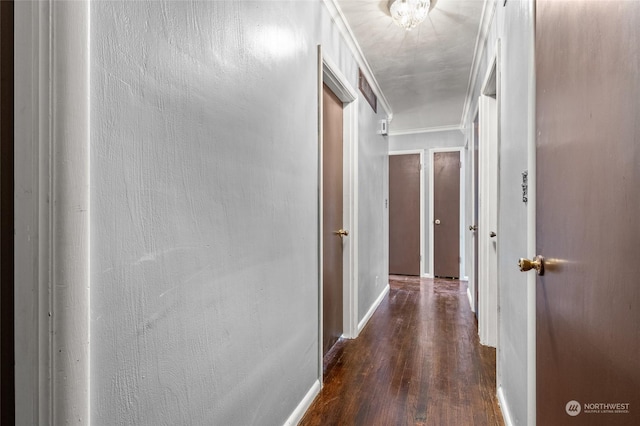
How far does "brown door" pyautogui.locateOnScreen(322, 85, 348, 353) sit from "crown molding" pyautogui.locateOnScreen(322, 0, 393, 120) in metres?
0.42

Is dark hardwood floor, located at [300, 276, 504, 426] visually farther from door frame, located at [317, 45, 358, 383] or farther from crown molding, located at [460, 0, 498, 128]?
crown molding, located at [460, 0, 498, 128]

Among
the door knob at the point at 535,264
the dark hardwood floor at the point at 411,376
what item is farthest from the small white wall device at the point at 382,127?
the door knob at the point at 535,264

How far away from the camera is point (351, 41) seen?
2.55 metres

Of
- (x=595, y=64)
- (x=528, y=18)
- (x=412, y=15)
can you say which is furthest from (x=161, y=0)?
(x=412, y=15)

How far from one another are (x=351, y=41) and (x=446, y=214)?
3.36 m

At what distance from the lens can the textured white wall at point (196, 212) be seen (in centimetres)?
72

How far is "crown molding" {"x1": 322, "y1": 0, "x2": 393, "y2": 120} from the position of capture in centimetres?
212

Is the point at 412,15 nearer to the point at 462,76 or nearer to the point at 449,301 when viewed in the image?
the point at 462,76

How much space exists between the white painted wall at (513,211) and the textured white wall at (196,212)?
3.24 feet

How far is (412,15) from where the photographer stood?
6.74 feet

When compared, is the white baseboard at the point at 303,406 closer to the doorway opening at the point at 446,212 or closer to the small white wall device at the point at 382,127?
the small white wall device at the point at 382,127

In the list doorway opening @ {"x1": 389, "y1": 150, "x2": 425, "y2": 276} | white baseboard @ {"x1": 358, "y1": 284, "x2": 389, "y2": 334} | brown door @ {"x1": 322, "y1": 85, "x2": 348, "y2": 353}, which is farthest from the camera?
doorway opening @ {"x1": 389, "y1": 150, "x2": 425, "y2": 276}

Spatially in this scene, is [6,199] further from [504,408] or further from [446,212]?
[446,212]

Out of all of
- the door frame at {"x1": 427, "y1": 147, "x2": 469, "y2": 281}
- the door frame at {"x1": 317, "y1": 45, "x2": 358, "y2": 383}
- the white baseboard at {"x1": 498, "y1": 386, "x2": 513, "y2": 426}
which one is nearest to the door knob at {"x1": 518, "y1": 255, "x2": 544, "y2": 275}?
the white baseboard at {"x1": 498, "y1": 386, "x2": 513, "y2": 426}
